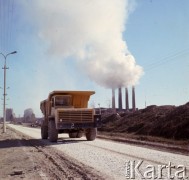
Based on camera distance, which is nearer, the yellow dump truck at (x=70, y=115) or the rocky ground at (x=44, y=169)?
the rocky ground at (x=44, y=169)

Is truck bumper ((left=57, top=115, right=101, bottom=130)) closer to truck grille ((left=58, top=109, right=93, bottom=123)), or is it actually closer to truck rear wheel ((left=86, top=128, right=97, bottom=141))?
truck grille ((left=58, top=109, right=93, bottom=123))

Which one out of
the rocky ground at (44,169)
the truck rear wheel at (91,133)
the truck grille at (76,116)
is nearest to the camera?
the rocky ground at (44,169)

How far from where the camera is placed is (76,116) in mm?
22078

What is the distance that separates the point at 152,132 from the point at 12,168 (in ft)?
70.4

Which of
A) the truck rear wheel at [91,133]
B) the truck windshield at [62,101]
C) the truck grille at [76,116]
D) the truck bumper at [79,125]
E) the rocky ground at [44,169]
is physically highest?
the truck windshield at [62,101]

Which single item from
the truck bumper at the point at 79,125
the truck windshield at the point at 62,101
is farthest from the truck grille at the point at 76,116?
the truck windshield at the point at 62,101

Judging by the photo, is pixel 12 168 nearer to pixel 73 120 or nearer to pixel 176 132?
pixel 73 120

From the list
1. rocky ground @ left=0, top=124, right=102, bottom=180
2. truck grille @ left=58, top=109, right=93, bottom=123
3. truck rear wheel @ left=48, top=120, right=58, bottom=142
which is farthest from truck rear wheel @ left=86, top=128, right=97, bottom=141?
rocky ground @ left=0, top=124, right=102, bottom=180

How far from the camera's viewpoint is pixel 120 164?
11.9 metres

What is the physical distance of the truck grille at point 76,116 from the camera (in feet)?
71.7

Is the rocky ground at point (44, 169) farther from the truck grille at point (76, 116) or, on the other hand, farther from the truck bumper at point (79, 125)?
the truck grille at point (76, 116)

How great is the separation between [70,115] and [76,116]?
1.20 feet

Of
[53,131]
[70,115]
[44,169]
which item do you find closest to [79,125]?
[70,115]

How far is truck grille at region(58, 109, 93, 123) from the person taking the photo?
21859 mm
